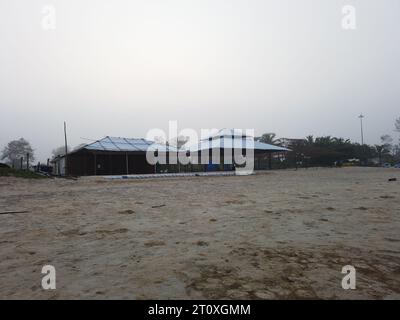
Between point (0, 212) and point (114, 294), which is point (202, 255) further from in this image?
point (0, 212)

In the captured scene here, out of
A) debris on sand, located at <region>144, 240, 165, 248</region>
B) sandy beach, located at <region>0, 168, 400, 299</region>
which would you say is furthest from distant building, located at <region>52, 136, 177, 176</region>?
debris on sand, located at <region>144, 240, 165, 248</region>

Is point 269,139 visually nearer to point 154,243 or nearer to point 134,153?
point 134,153

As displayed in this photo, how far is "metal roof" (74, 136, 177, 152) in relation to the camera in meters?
21.7

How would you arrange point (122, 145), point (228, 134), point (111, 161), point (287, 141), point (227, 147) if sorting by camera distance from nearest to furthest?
1. point (227, 147)
2. point (111, 161)
3. point (122, 145)
4. point (228, 134)
5. point (287, 141)

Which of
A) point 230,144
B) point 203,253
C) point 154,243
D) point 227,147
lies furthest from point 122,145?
point 203,253

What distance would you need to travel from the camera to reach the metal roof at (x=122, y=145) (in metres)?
21.7

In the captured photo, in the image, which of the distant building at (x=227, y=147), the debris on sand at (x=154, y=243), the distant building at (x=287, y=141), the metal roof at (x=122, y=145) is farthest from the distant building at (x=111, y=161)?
the distant building at (x=287, y=141)

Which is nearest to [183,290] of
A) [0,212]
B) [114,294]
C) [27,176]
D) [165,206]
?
[114,294]

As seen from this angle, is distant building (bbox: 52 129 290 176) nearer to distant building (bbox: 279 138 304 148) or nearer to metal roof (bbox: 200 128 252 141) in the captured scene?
metal roof (bbox: 200 128 252 141)

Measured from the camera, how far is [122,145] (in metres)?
24.3

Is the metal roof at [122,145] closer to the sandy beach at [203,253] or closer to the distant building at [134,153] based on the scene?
the distant building at [134,153]

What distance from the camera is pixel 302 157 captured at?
37.0 metres

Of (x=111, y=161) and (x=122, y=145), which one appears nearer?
(x=111, y=161)
